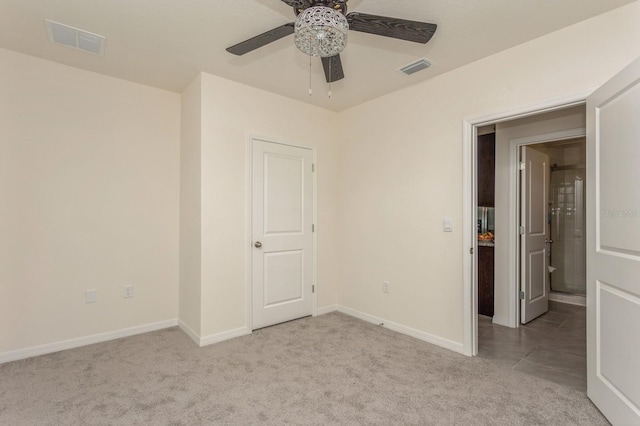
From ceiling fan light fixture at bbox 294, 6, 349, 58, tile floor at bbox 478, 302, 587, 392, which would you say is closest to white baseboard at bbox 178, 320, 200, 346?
tile floor at bbox 478, 302, 587, 392

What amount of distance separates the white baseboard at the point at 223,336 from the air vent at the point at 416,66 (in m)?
2.95

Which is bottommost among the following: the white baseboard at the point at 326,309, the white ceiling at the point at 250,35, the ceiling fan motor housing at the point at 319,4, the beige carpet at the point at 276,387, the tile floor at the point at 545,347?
the tile floor at the point at 545,347

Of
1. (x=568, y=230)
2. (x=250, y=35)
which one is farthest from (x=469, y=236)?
(x=568, y=230)

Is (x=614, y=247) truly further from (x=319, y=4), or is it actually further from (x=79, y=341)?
(x=79, y=341)

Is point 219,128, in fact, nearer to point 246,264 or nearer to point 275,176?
point 275,176

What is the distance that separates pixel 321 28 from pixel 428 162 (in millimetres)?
1998

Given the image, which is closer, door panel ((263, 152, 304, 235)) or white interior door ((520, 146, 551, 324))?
door panel ((263, 152, 304, 235))

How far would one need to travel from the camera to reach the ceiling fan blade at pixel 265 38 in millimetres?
1758

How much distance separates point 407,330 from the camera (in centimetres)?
332

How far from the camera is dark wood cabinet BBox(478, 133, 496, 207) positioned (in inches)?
163

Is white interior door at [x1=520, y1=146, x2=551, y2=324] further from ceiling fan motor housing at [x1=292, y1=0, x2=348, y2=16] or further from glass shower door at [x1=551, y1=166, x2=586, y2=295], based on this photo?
ceiling fan motor housing at [x1=292, y1=0, x2=348, y2=16]

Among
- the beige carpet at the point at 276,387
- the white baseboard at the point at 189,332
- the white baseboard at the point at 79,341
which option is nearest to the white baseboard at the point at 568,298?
the beige carpet at the point at 276,387

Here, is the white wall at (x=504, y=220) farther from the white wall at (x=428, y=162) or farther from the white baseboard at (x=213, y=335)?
the white baseboard at (x=213, y=335)

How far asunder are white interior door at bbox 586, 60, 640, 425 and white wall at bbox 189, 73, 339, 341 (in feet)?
9.01
